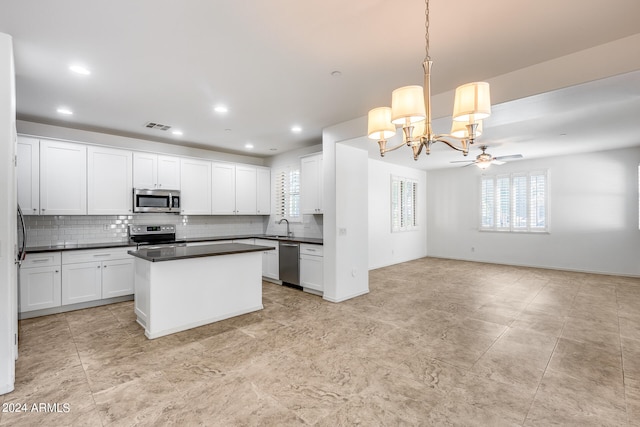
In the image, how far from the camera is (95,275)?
14.6 feet

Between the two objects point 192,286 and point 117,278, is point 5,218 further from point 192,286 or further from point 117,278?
point 117,278

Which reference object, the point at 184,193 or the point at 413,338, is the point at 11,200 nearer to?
the point at 184,193

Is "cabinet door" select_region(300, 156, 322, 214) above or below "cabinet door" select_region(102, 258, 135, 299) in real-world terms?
above

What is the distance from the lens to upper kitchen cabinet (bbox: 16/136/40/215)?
13.7ft

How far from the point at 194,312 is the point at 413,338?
102 inches

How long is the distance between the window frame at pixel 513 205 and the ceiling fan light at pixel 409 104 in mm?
7256

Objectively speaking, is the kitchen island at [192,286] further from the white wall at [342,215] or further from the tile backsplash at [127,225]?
the tile backsplash at [127,225]

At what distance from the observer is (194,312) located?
12.1 feet

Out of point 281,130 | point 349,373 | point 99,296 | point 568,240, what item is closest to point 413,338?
point 349,373

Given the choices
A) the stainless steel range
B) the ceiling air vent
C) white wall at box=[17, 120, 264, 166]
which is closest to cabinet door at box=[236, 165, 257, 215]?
white wall at box=[17, 120, 264, 166]

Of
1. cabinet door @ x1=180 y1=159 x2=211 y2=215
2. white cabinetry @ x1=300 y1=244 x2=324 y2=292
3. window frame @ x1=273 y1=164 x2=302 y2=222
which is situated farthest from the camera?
window frame @ x1=273 y1=164 x2=302 y2=222

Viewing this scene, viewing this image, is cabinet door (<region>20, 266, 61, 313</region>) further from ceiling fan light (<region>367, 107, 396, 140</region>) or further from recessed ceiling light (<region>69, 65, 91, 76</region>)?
ceiling fan light (<region>367, 107, 396, 140</region>)

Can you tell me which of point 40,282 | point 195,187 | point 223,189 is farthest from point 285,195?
point 40,282

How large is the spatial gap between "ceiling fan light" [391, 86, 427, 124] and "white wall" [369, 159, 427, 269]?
5467 millimetres
